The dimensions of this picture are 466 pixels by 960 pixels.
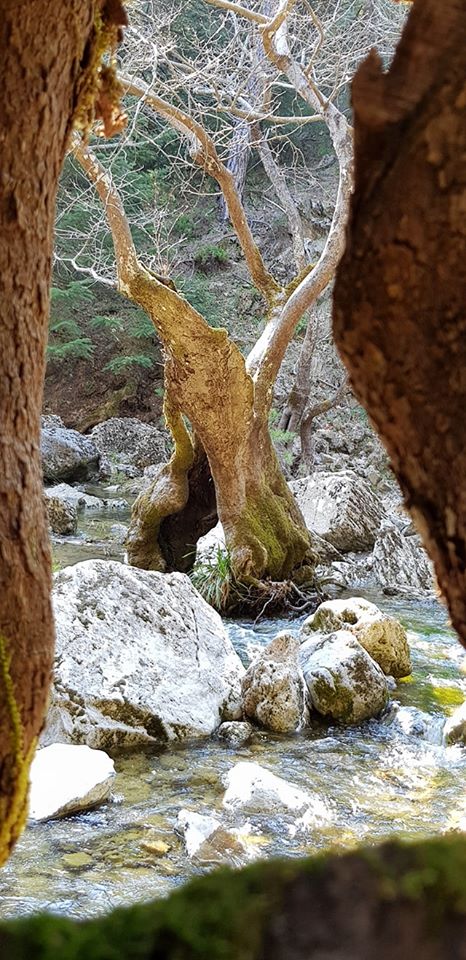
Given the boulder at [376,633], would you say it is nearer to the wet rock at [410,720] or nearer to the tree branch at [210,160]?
the wet rock at [410,720]

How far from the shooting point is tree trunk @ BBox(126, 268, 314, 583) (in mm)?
8805

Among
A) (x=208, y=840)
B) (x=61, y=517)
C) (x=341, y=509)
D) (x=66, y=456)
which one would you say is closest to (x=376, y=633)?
(x=208, y=840)

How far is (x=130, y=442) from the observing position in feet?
62.2

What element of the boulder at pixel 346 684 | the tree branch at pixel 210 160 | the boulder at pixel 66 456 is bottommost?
the boulder at pixel 346 684

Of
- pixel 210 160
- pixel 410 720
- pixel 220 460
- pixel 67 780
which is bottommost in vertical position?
pixel 67 780

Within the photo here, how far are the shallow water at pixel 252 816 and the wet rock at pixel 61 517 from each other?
6.72 m

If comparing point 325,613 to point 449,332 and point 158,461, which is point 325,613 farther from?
point 158,461

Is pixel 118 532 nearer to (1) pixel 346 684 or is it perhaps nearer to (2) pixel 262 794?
(1) pixel 346 684

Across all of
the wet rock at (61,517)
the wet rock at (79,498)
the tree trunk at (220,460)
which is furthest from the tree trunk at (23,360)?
the wet rock at (79,498)

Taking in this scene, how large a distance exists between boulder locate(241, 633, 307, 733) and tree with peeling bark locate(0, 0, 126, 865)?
4.29 metres

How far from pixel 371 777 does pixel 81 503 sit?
1016 cm

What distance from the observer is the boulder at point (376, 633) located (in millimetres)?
6684

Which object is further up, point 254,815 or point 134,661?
point 134,661

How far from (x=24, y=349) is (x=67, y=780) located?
3557mm
